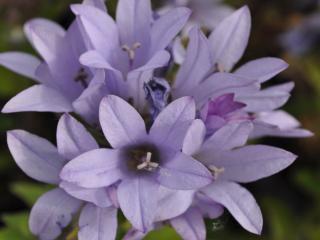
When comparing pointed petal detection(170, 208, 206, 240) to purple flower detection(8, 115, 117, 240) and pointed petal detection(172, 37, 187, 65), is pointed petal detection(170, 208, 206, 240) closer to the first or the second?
purple flower detection(8, 115, 117, 240)

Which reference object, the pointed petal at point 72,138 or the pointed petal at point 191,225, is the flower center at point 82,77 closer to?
the pointed petal at point 72,138

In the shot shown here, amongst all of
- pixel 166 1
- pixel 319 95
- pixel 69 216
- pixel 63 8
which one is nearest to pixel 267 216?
pixel 319 95

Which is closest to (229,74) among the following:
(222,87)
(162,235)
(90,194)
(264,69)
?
(222,87)

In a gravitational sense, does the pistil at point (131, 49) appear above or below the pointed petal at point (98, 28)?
below

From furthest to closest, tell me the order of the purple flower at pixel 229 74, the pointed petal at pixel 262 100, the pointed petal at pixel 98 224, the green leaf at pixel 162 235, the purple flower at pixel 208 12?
1. the purple flower at pixel 208 12
2. the green leaf at pixel 162 235
3. the pointed petal at pixel 262 100
4. the purple flower at pixel 229 74
5. the pointed petal at pixel 98 224

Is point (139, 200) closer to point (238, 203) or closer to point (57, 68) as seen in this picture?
point (238, 203)

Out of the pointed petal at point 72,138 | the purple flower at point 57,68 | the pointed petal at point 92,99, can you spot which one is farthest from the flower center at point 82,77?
the pointed petal at point 72,138

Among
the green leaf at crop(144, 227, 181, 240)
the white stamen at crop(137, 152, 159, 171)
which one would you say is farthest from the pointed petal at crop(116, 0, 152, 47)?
the green leaf at crop(144, 227, 181, 240)
